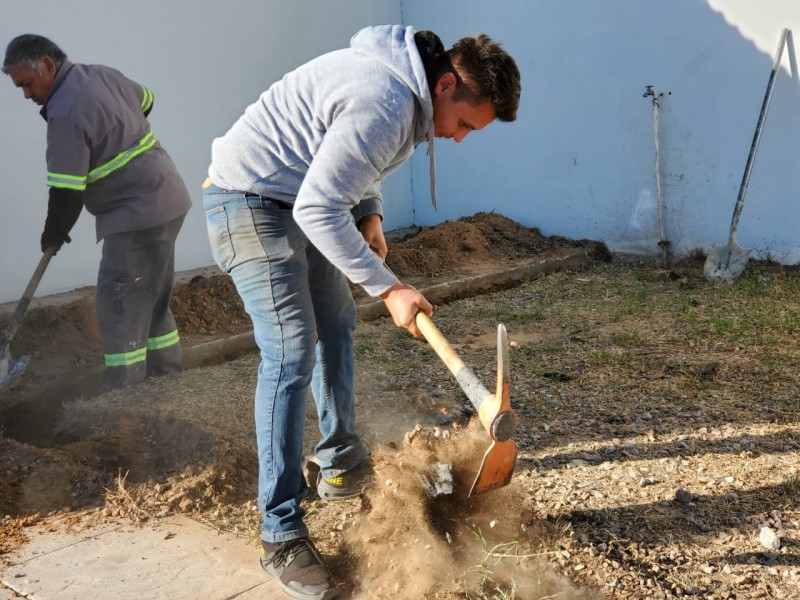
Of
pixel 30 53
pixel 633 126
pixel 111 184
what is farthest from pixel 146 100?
pixel 633 126

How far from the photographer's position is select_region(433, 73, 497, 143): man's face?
242 cm

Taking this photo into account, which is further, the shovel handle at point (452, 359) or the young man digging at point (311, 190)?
the shovel handle at point (452, 359)

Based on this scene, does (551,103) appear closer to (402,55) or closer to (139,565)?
(402,55)

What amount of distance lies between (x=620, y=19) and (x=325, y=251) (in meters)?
6.36

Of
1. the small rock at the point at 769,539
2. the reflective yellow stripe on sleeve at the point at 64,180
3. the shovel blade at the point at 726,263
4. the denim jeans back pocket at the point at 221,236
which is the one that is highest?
the denim jeans back pocket at the point at 221,236

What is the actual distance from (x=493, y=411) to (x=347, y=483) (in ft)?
3.26

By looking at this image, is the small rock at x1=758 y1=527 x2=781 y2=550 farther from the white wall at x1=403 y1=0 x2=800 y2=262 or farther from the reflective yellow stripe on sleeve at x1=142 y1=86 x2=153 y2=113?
the white wall at x1=403 y1=0 x2=800 y2=262

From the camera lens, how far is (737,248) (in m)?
7.10

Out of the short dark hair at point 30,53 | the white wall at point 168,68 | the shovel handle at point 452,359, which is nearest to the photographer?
the shovel handle at point 452,359

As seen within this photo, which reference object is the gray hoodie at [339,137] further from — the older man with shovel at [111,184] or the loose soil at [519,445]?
the older man with shovel at [111,184]

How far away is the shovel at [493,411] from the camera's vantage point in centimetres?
247

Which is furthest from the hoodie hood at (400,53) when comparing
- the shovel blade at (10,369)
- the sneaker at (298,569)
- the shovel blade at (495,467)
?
the shovel blade at (10,369)

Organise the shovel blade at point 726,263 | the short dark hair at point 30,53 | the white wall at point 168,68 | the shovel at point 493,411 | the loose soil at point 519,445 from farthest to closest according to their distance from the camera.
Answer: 1. the shovel blade at point 726,263
2. the white wall at point 168,68
3. the short dark hair at point 30,53
4. the loose soil at point 519,445
5. the shovel at point 493,411

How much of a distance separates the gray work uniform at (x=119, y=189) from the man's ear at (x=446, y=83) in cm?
282
